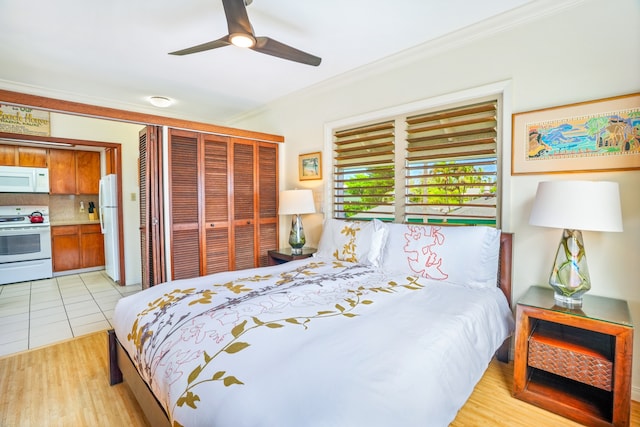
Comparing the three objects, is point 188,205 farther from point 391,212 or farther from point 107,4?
point 391,212

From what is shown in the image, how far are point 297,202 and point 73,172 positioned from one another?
4514 mm

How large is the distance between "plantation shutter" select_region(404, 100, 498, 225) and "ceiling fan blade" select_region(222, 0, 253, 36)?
65.2 inches

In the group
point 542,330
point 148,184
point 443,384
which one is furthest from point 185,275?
point 542,330

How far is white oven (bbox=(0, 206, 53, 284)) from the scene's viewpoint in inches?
180

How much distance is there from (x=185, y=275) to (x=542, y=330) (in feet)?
10.2

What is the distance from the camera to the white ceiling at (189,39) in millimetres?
2096

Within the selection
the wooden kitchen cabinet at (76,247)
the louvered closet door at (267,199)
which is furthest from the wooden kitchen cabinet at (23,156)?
the louvered closet door at (267,199)

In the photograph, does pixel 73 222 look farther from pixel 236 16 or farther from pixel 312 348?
pixel 312 348

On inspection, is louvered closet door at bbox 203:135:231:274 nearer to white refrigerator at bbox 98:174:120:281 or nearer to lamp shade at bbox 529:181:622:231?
white refrigerator at bbox 98:174:120:281

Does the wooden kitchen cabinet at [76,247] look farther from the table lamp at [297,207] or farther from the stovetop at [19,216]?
the table lamp at [297,207]

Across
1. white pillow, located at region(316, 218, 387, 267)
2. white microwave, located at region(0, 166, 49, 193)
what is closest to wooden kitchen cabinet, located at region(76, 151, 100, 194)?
white microwave, located at region(0, 166, 49, 193)

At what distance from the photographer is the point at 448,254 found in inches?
85.7

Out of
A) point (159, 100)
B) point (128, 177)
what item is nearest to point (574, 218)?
point (159, 100)

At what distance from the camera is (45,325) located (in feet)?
10.3
